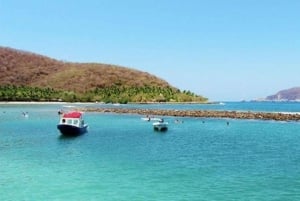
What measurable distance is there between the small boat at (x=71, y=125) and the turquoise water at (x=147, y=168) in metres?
2.28

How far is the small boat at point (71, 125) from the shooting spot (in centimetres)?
6712

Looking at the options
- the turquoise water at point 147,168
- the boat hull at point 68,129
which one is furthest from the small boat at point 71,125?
the turquoise water at point 147,168

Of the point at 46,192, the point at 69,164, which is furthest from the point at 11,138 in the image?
the point at 46,192

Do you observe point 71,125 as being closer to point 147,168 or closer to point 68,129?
point 68,129

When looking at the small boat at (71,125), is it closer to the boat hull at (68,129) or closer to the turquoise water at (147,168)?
the boat hull at (68,129)

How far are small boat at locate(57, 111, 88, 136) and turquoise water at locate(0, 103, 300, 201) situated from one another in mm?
2275

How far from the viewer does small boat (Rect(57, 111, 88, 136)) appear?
67.1m

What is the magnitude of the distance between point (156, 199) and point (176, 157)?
18.2 meters

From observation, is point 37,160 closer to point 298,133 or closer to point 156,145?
point 156,145

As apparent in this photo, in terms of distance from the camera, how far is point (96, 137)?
2643 inches

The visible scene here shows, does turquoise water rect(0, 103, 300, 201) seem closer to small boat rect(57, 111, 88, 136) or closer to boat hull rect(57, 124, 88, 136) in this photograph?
boat hull rect(57, 124, 88, 136)

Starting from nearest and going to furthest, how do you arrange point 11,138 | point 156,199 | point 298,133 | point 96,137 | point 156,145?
point 156,199
point 156,145
point 11,138
point 96,137
point 298,133

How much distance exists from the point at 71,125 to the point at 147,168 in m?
31.5

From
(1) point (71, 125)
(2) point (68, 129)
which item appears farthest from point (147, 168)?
(1) point (71, 125)
